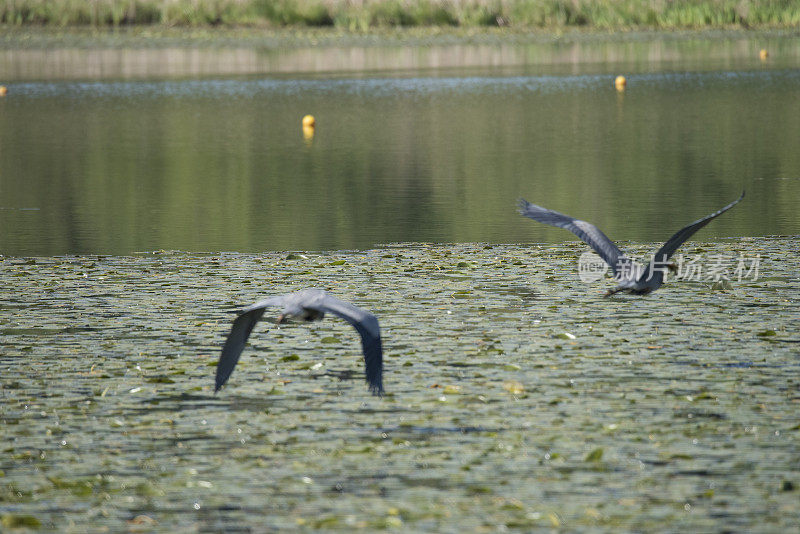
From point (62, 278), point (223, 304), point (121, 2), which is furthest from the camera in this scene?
point (121, 2)

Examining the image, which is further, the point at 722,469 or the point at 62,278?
the point at 62,278

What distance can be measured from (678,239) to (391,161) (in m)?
12.1

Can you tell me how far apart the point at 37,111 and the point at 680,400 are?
2465 cm

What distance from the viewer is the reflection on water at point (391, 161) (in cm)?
1343

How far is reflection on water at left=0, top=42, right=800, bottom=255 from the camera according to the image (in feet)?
44.1

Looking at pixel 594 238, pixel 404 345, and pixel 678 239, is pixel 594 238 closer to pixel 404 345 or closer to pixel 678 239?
pixel 678 239

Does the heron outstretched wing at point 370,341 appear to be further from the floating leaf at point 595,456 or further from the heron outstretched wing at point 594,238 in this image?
the heron outstretched wing at point 594,238

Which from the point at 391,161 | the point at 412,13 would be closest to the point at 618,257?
the point at 391,161

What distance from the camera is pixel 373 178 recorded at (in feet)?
57.4

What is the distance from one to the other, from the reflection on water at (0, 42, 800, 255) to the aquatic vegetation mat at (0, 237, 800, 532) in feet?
8.98

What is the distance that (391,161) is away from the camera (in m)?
19.4

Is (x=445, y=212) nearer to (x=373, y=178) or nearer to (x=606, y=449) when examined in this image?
(x=373, y=178)

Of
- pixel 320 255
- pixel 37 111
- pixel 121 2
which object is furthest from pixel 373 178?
pixel 121 2

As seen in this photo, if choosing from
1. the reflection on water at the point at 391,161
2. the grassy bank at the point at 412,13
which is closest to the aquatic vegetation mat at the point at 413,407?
the reflection on water at the point at 391,161
